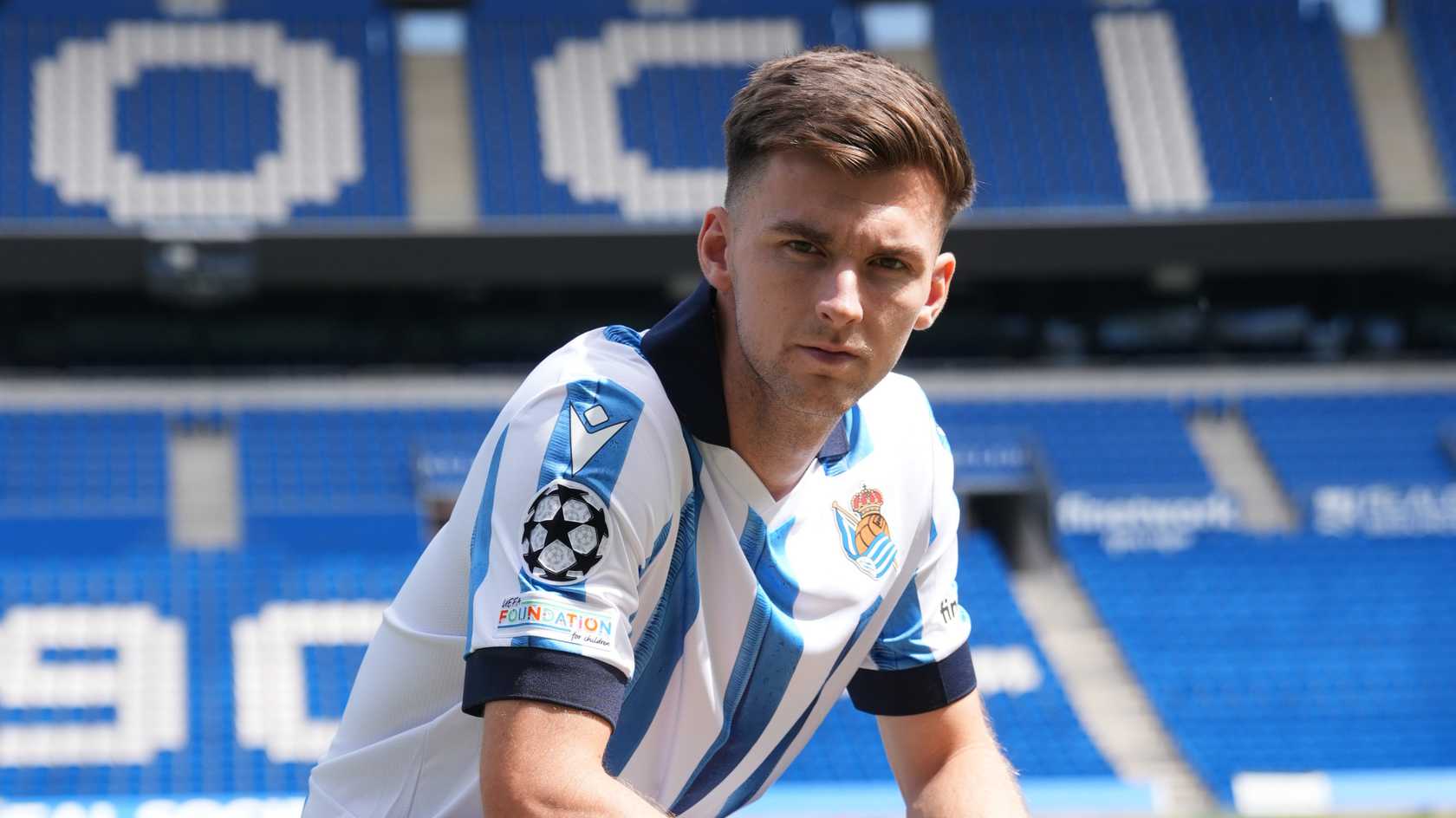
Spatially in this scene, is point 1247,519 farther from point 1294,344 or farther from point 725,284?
point 725,284

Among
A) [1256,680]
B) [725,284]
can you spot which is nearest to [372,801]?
[725,284]

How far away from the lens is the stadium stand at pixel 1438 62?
72.0ft

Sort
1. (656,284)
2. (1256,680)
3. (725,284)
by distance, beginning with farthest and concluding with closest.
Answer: (656,284), (1256,680), (725,284)

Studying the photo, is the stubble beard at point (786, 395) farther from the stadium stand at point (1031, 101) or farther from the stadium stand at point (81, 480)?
Answer: the stadium stand at point (1031, 101)

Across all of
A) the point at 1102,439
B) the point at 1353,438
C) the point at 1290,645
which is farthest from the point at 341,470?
the point at 1353,438

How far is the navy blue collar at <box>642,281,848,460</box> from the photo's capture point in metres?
2.04

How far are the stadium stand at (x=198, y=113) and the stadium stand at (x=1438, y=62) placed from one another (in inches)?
544

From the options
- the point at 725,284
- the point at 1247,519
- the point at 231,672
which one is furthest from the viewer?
the point at 1247,519

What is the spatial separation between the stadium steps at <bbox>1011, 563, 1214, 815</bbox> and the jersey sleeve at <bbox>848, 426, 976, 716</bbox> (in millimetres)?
12320

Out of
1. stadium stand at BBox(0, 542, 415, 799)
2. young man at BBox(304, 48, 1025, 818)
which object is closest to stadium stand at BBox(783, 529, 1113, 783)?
stadium stand at BBox(0, 542, 415, 799)

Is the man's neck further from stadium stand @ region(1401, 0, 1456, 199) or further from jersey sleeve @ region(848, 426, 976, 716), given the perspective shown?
stadium stand @ region(1401, 0, 1456, 199)

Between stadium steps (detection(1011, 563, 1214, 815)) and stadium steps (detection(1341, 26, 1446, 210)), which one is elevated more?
stadium steps (detection(1341, 26, 1446, 210))

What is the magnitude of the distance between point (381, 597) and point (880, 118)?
50.4 feet

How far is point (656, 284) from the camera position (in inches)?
874
